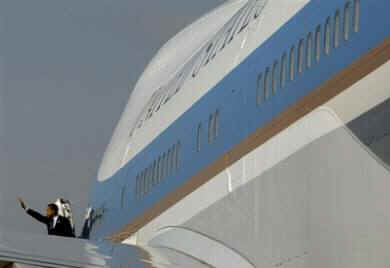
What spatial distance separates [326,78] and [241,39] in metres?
2.54

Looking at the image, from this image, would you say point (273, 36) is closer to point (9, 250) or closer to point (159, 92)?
point (9, 250)

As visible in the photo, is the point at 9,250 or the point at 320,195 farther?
the point at 9,250

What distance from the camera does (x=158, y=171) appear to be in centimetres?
1241

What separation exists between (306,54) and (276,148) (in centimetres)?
61

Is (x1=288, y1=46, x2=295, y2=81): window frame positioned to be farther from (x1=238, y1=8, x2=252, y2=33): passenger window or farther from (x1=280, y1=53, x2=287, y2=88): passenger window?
(x1=238, y1=8, x2=252, y2=33): passenger window

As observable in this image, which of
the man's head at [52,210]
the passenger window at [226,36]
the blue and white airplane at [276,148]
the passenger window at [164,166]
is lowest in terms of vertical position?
the blue and white airplane at [276,148]

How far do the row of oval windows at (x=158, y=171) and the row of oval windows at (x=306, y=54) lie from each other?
2515 millimetres

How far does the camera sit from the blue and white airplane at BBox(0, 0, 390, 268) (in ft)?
23.1

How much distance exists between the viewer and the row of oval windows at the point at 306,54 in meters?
7.68

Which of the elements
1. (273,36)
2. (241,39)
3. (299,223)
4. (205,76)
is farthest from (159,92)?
Result: (299,223)

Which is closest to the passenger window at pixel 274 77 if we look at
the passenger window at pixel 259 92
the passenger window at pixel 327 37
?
the passenger window at pixel 259 92

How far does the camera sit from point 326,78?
7738 millimetres

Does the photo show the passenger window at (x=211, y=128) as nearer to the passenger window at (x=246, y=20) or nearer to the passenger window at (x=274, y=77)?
the passenger window at (x=246, y=20)

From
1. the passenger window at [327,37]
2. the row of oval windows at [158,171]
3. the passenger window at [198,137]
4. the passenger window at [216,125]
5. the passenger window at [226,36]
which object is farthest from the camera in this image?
the row of oval windows at [158,171]
